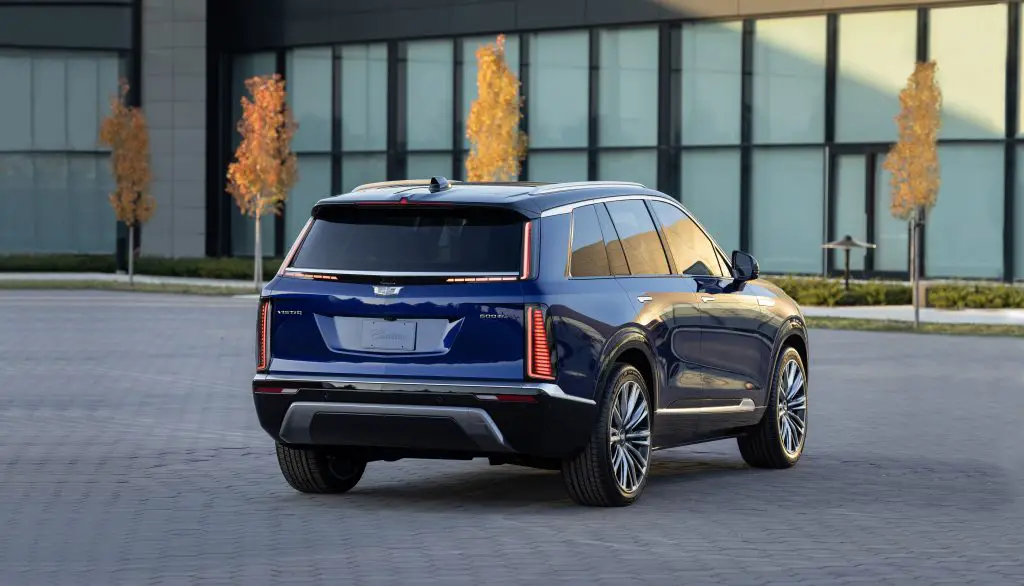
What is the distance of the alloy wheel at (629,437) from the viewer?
10.3 meters

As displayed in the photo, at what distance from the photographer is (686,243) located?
455 inches

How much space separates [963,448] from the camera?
1330 centimetres

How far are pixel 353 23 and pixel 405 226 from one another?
3655cm

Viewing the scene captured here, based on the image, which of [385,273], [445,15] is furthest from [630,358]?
[445,15]

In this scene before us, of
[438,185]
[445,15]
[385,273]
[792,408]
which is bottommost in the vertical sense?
[792,408]

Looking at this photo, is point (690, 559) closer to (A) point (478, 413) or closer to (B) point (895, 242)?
(A) point (478, 413)

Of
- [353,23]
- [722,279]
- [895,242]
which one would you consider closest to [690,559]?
[722,279]

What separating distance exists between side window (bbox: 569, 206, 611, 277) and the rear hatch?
373 millimetres

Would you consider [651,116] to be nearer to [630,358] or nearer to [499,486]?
[499,486]

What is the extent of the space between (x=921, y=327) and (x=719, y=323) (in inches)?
A: 690

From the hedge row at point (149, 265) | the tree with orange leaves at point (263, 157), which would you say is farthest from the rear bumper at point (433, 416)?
the hedge row at point (149, 265)

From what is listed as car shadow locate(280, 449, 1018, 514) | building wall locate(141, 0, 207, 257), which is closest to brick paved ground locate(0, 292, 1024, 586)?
car shadow locate(280, 449, 1018, 514)

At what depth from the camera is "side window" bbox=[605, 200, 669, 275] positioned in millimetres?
10875

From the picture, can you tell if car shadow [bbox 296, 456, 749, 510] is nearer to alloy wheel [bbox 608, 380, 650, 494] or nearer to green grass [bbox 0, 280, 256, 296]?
alloy wheel [bbox 608, 380, 650, 494]
